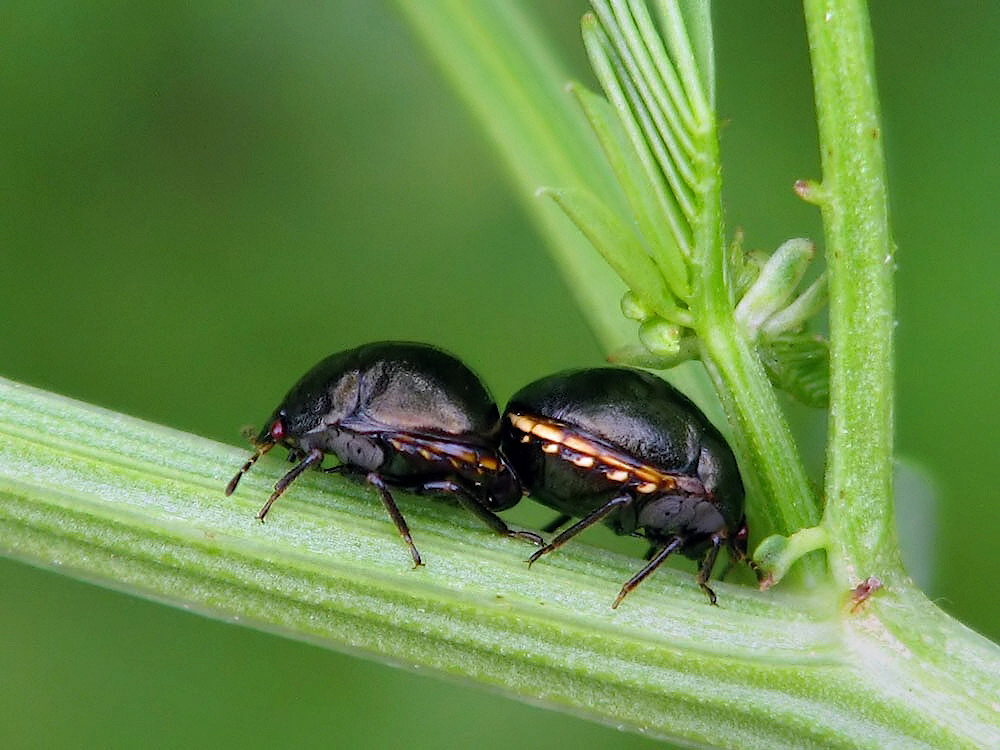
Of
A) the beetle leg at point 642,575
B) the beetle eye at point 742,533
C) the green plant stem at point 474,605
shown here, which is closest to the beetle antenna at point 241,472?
the green plant stem at point 474,605

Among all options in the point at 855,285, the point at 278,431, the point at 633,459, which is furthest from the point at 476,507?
the point at 855,285

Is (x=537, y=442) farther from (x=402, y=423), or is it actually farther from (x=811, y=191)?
(x=811, y=191)

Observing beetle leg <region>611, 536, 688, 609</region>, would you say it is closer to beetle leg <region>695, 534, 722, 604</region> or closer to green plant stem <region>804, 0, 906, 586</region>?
beetle leg <region>695, 534, 722, 604</region>

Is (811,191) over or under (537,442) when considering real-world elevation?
over

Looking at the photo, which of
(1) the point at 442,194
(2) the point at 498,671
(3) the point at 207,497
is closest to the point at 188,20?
(1) the point at 442,194

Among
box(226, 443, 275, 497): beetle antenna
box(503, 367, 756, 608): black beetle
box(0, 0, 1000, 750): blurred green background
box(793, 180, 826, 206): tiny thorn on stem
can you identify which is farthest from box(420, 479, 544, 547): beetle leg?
box(0, 0, 1000, 750): blurred green background
